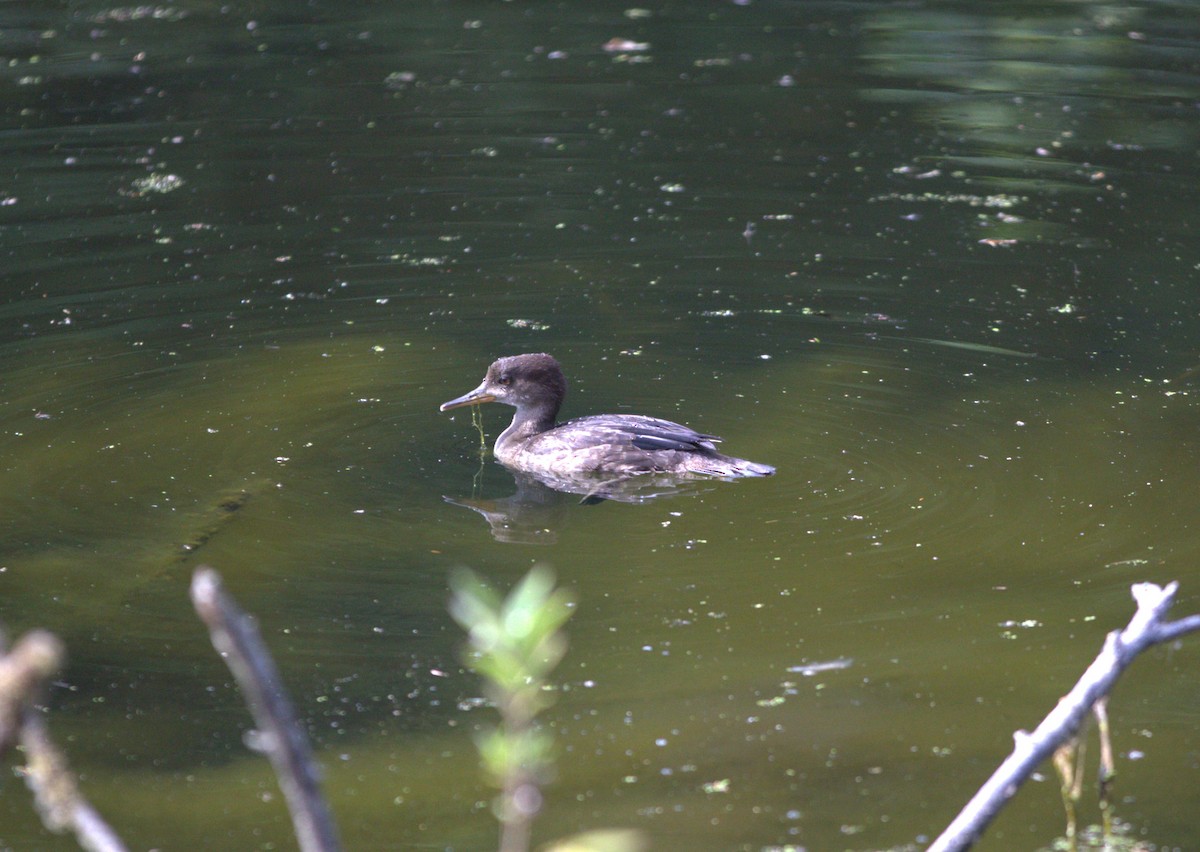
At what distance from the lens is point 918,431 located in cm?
743

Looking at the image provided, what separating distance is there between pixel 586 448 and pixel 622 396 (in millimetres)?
930

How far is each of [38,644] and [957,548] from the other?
4.97 meters

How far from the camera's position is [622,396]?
8141 mm

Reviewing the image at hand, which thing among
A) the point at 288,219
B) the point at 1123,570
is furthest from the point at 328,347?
the point at 1123,570

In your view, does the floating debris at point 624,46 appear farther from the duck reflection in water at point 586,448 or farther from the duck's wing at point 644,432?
the duck's wing at point 644,432

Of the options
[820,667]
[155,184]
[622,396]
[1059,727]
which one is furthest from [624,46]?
[1059,727]

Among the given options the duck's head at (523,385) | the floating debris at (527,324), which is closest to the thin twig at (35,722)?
the duck's head at (523,385)

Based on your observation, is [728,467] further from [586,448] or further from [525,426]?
[525,426]

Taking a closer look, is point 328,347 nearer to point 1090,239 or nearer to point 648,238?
point 648,238

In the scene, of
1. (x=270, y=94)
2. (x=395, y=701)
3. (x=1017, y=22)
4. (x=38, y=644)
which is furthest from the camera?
(x=1017, y=22)

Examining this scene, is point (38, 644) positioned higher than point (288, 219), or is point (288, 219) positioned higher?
point (38, 644)

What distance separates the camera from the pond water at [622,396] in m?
4.78

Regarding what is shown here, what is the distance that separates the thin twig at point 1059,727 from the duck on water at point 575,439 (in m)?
3.44

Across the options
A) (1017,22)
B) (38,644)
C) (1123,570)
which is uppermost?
(38,644)
